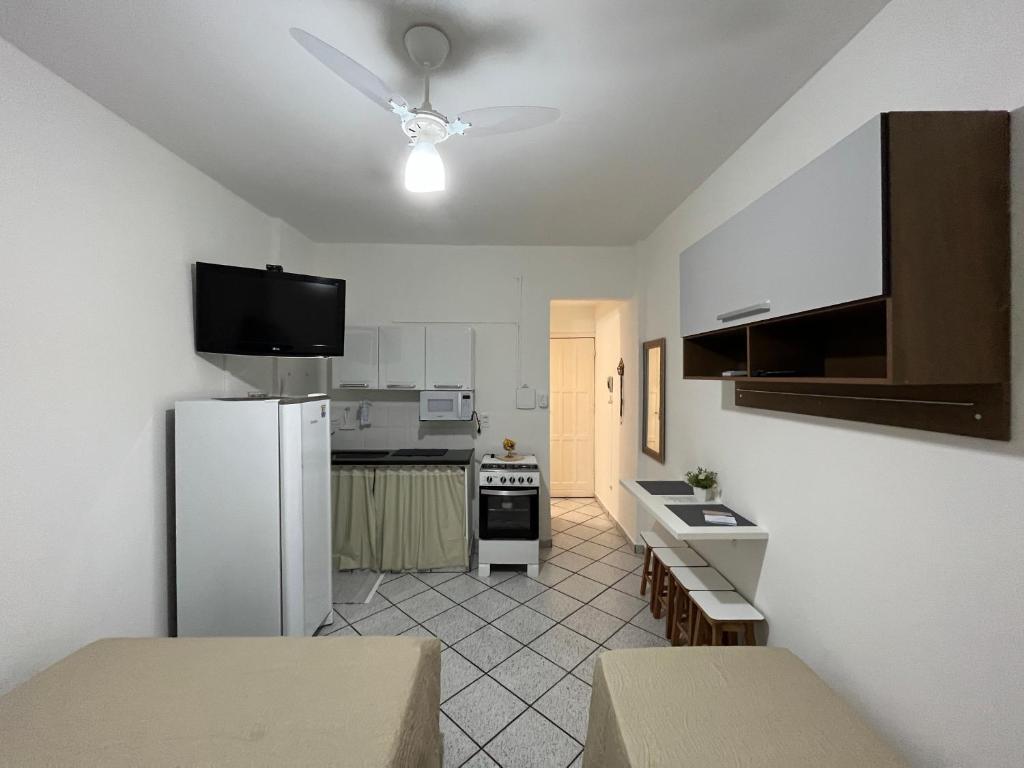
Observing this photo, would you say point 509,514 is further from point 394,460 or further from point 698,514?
point 698,514

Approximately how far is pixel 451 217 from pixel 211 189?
4.86 ft

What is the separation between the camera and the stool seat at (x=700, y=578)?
2.14 m

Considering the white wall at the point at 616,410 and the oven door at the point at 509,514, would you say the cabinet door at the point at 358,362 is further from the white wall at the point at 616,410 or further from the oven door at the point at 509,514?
the white wall at the point at 616,410

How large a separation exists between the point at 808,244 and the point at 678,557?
73.7 inches

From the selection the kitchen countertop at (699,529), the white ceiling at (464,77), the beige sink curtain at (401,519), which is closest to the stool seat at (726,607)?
the kitchen countertop at (699,529)

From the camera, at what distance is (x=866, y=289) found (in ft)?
3.45

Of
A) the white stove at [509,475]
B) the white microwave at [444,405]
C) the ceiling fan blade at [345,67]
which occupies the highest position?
the ceiling fan blade at [345,67]

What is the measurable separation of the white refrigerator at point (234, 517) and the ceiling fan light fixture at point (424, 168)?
1373 millimetres

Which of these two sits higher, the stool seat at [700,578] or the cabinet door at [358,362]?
the cabinet door at [358,362]

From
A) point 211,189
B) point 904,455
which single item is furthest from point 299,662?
point 211,189

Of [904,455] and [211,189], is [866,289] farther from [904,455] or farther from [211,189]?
[211,189]

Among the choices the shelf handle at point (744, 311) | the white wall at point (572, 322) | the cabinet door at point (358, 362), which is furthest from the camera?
the white wall at point (572, 322)

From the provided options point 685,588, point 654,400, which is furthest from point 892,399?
point 654,400

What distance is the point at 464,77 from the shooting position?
63.9 inches
